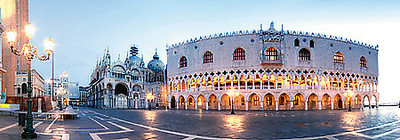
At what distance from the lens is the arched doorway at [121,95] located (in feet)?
222

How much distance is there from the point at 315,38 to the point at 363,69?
14041mm

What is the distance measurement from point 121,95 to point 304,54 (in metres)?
45.8

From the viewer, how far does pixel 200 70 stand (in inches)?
2030

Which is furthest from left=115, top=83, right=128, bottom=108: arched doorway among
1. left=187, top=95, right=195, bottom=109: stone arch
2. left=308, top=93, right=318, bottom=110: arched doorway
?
left=308, top=93, right=318, bottom=110: arched doorway

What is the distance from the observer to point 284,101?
48.3 metres

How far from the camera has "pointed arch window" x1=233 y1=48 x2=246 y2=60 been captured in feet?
158

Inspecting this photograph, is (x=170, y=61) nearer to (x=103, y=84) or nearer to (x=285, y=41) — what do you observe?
(x=103, y=84)

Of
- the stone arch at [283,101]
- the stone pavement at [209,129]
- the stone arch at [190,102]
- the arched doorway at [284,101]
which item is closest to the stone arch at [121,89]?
the stone arch at [190,102]

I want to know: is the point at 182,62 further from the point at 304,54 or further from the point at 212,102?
the point at 304,54

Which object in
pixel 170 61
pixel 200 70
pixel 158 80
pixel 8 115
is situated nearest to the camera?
pixel 8 115

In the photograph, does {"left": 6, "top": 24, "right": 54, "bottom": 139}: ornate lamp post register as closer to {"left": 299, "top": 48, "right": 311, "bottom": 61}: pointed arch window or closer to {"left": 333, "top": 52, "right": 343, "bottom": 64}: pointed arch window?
{"left": 299, "top": 48, "right": 311, "bottom": 61}: pointed arch window

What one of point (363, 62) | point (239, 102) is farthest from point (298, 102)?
point (363, 62)

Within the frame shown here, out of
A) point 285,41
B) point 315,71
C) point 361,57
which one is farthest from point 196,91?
point 361,57

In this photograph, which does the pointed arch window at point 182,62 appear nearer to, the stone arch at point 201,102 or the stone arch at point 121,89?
the stone arch at point 201,102
